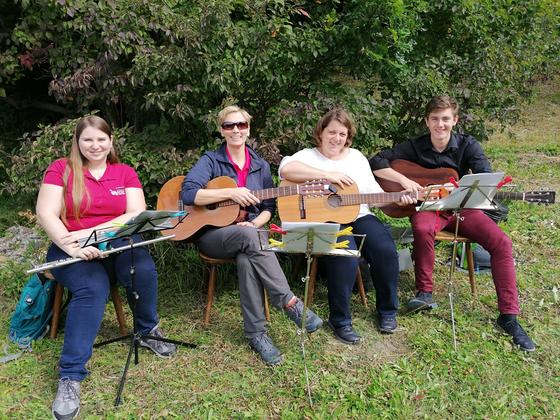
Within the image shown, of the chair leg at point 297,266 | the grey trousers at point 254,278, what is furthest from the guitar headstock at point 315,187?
the chair leg at point 297,266

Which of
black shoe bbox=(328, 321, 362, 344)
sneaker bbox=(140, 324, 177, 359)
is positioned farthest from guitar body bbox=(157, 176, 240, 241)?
black shoe bbox=(328, 321, 362, 344)

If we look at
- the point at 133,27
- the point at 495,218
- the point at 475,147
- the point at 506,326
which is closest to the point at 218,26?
the point at 133,27

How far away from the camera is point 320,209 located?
3318mm

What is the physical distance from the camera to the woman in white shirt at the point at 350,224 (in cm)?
312

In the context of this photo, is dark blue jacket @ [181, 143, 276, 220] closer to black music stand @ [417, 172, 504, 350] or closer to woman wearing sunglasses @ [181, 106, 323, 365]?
woman wearing sunglasses @ [181, 106, 323, 365]

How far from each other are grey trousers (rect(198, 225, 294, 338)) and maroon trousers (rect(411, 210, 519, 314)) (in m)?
1.02

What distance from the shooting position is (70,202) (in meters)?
2.87

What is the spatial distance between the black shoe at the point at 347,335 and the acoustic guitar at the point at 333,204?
70 cm

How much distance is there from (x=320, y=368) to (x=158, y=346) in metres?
0.99

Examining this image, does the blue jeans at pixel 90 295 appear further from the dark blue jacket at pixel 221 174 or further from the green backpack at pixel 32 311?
the dark blue jacket at pixel 221 174

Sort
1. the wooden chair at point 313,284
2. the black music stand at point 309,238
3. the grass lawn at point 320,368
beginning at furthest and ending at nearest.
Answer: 1. the wooden chair at point 313,284
2. the grass lawn at point 320,368
3. the black music stand at point 309,238

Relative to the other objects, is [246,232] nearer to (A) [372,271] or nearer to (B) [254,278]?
(B) [254,278]

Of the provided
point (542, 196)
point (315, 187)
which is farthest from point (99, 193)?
point (542, 196)

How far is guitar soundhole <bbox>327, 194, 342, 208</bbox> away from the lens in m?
3.33
